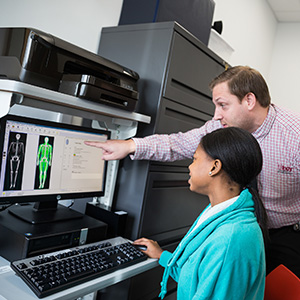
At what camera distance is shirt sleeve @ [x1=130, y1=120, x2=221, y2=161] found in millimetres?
1492

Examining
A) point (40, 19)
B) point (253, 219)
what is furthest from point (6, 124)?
point (253, 219)

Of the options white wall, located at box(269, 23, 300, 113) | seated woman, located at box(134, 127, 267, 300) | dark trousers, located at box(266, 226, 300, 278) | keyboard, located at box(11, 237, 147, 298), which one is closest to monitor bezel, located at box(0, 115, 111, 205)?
keyboard, located at box(11, 237, 147, 298)

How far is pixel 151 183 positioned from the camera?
1.62 meters

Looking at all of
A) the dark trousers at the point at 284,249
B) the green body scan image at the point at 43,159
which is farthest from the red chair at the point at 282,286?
the green body scan image at the point at 43,159

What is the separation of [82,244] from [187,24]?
133 cm

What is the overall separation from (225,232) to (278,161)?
0.59 m

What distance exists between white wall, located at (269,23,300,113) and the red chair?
3201 millimetres

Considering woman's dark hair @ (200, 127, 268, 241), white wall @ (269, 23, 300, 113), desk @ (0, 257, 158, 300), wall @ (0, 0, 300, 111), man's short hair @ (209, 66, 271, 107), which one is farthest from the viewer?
white wall @ (269, 23, 300, 113)

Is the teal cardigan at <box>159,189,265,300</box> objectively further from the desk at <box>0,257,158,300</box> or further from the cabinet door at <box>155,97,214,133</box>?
the cabinet door at <box>155,97,214,133</box>

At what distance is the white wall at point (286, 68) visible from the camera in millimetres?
4008

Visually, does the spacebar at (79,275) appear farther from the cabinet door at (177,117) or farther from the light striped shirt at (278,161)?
the cabinet door at (177,117)

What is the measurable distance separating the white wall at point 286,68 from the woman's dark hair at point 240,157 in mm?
3229

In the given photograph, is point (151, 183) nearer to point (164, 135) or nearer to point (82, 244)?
point (164, 135)

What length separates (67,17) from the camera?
1698 mm
